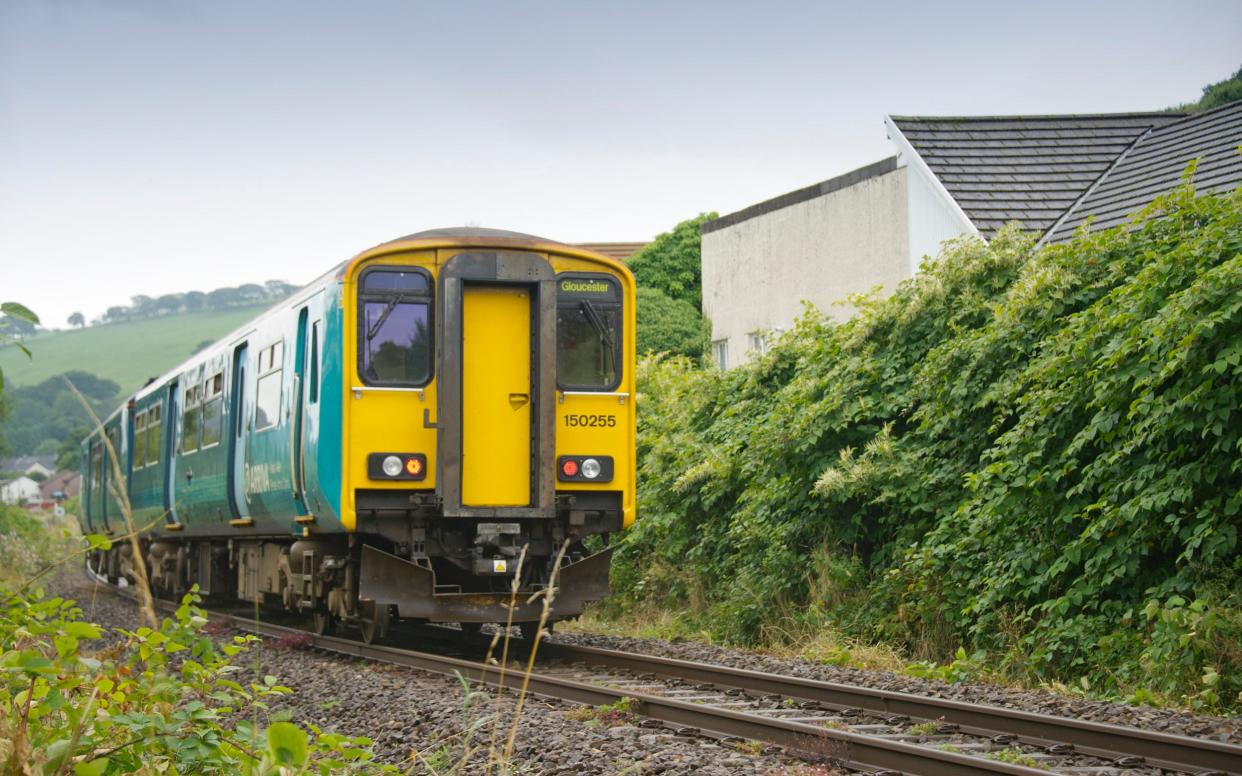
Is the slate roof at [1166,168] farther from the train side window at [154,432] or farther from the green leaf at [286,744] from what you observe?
the green leaf at [286,744]

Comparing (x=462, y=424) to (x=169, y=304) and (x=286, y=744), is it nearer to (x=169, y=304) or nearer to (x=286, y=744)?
(x=286, y=744)

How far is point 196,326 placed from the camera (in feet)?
423

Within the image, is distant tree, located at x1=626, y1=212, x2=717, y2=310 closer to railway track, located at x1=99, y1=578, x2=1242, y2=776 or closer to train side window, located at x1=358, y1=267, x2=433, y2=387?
train side window, located at x1=358, y1=267, x2=433, y2=387

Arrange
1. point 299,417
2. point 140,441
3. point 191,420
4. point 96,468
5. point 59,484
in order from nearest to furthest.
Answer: point 299,417 < point 191,420 < point 140,441 < point 96,468 < point 59,484

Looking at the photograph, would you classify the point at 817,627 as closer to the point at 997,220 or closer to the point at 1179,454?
the point at 1179,454

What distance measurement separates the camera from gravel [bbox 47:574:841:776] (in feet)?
19.5

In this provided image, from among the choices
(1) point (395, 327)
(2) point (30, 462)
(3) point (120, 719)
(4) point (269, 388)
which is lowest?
(3) point (120, 719)

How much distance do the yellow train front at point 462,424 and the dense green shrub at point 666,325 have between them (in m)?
19.3

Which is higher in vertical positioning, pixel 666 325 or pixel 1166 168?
pixel 666 325

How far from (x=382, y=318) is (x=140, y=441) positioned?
38.2 feet

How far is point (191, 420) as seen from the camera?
53.8 ft

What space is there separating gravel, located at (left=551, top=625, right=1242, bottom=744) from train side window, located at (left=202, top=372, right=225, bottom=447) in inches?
209

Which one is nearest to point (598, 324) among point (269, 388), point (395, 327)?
point (395, 327)

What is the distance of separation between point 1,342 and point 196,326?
130 m
